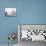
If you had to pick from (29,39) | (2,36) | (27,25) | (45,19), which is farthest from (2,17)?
(45,19)

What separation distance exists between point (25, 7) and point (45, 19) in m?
0.57

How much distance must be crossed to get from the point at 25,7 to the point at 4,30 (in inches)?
29.9

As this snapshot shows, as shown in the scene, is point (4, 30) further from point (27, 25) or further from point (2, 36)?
point (27, 25)

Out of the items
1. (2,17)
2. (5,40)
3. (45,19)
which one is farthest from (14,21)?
(45,19)

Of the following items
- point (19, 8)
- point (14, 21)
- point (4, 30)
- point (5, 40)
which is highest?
point (19, 8)

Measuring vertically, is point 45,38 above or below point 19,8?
below

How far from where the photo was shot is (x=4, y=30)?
9.43 feet

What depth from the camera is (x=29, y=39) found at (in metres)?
2.74

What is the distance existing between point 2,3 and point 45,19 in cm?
112

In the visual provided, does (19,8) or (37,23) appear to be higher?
(19,8)

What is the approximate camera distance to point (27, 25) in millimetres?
2812

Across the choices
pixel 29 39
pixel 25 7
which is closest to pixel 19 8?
pixel 25 7

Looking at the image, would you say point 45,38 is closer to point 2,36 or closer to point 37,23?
point 37,23

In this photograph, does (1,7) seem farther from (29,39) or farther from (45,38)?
(45,38)
